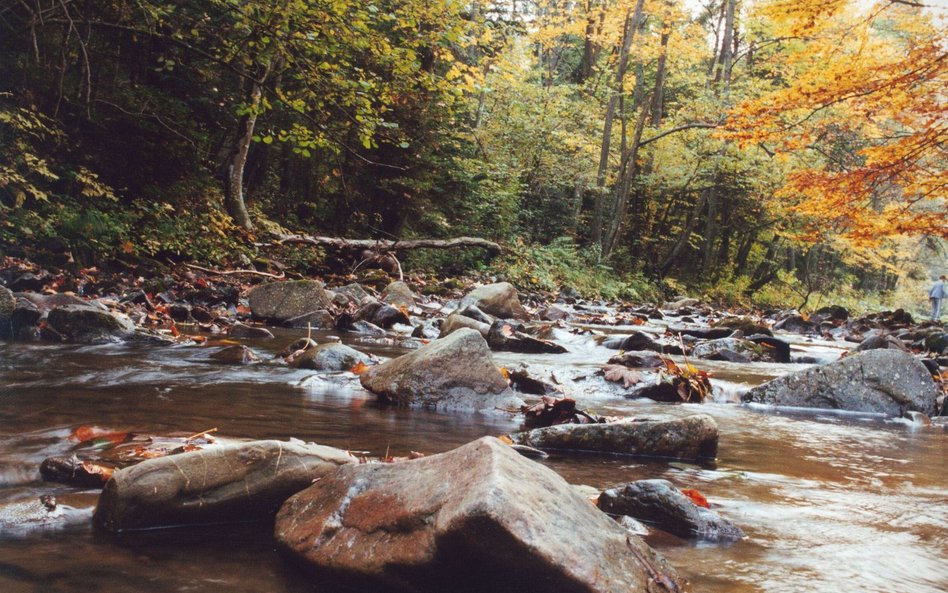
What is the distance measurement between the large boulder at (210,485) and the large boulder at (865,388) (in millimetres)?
4606

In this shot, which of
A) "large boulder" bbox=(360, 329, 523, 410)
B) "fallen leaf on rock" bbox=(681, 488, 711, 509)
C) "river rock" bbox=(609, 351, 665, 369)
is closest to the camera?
"fallen leaf on rock" bbox=(681, 488, 711, 509)

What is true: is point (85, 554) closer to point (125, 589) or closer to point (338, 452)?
point (125, 589)

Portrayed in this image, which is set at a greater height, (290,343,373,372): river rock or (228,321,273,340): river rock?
(290,343,373,372): river rock

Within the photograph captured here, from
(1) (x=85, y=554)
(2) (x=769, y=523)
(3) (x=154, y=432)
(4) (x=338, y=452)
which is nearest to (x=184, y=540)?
(1) (x=85, y=554)

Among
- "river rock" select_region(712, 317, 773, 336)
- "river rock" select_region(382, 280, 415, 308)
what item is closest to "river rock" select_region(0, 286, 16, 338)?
"river rock" select_region(382, 280, 415, 308)

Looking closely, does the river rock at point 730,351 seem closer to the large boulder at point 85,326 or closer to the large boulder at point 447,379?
the large boulder at point 447,379

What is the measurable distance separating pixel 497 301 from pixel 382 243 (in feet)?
16.4

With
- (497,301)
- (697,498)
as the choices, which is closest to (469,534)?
(697,498)

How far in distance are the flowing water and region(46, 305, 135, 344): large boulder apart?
45cm

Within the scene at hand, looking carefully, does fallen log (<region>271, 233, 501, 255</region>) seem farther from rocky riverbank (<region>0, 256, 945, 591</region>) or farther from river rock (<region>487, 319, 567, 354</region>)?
river rock (<region>487, 319, 567, 354</region>)

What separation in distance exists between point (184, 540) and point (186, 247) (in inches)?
410

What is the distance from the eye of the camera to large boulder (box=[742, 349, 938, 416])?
5582 mm

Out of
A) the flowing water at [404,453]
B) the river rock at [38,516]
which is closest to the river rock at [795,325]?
the flowing water at [404,453]

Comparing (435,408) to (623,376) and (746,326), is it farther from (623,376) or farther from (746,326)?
(746,326)
